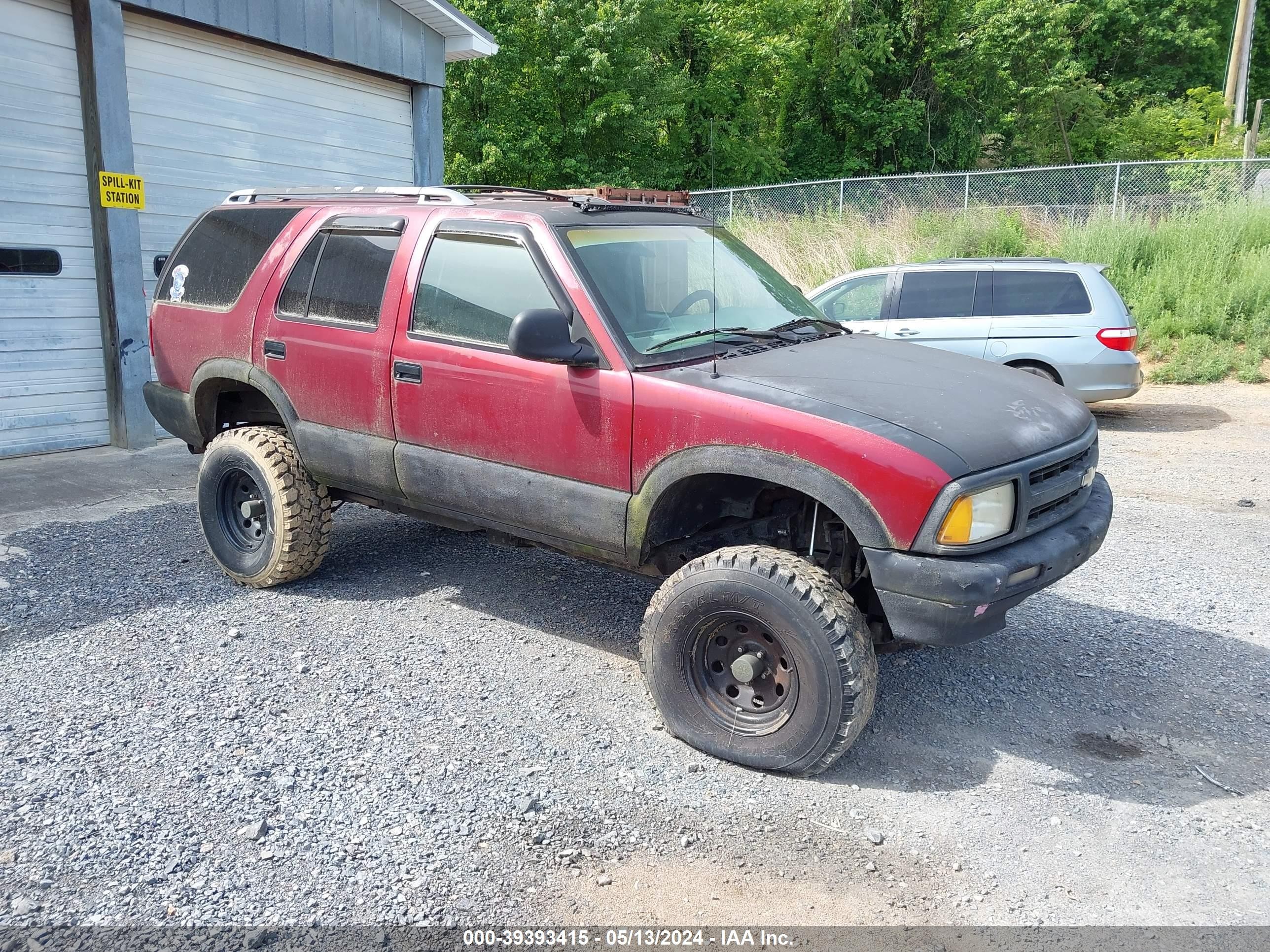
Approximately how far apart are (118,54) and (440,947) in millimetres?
8411

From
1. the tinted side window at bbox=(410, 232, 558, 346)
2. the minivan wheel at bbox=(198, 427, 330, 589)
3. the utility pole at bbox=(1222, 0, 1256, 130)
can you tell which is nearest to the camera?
the tinted side window at bbox=(410, 232, 558, 346)

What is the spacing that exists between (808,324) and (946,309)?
19.7 ft

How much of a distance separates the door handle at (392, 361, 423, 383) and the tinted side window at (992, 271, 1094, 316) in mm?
7268

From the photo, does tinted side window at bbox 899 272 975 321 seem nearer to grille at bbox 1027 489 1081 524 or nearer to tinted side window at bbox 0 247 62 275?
grille at bbox 1027 489 1081 524

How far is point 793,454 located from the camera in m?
3.39

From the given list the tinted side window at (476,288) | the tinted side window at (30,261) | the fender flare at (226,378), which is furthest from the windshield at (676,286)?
the tinted side window at (30,261)

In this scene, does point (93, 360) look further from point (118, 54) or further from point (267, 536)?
point (267, 536)

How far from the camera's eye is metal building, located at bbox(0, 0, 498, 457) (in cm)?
810

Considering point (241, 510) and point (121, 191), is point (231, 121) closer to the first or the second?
point (121, 191)

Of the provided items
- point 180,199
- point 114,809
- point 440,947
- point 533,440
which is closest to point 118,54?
point 180,199

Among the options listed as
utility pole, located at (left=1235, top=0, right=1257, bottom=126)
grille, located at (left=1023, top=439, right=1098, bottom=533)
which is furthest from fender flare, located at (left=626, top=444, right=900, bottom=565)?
utility pole, located at (left=1235, top=0, right=1257, bottom=126)

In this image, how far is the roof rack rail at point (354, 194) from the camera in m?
4.64

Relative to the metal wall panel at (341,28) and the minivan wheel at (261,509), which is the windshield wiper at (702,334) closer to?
the minivan wheel at (261,509)

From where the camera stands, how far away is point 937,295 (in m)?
10.0
